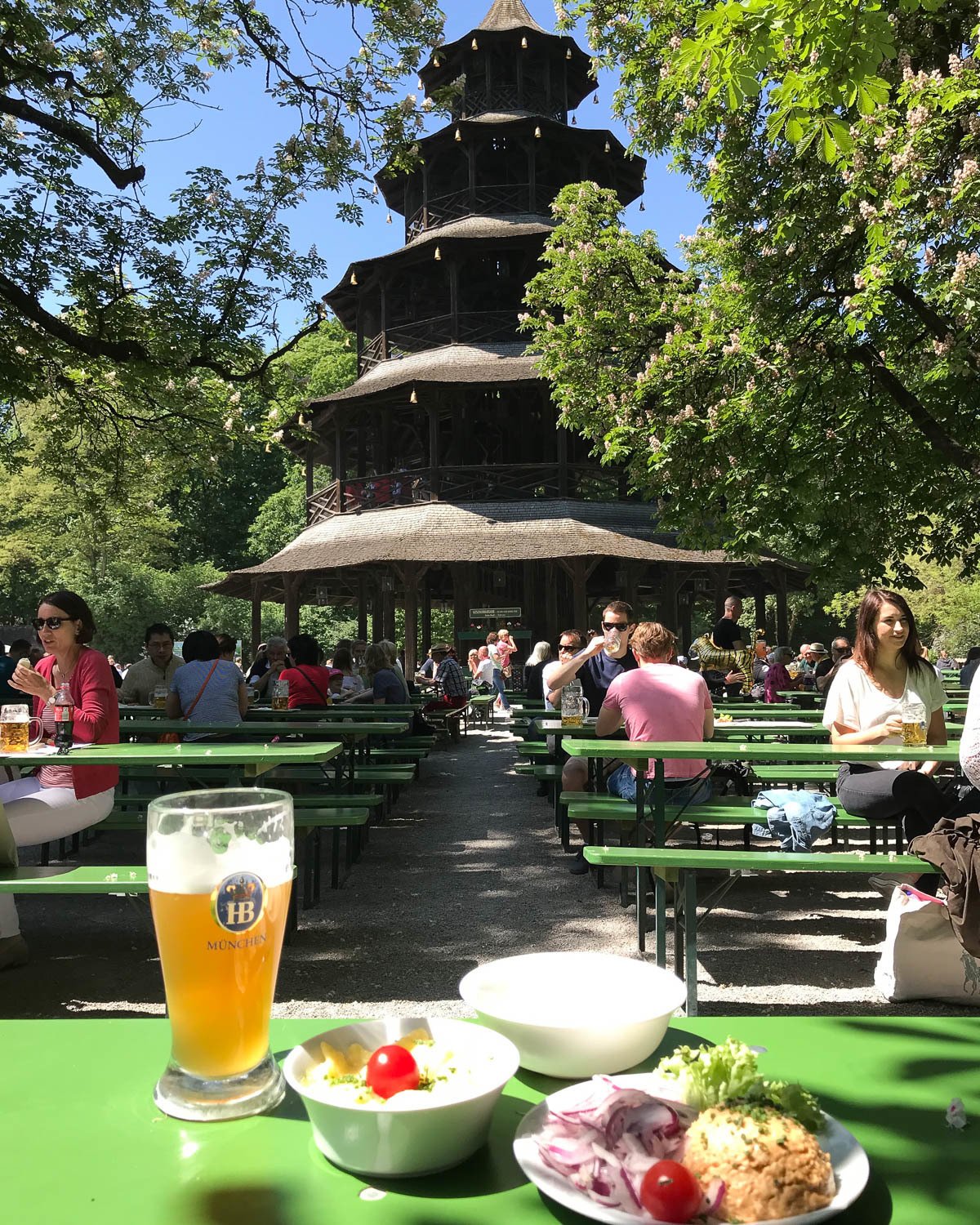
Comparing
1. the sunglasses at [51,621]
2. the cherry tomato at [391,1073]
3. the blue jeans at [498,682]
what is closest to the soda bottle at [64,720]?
the sunglasses at [51,621]

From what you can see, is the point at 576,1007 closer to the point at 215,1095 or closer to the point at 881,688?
the point at 215,1095

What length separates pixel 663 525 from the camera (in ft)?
42.0

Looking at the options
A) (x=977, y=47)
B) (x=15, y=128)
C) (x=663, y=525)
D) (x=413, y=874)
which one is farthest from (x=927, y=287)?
(x=15, y=128)

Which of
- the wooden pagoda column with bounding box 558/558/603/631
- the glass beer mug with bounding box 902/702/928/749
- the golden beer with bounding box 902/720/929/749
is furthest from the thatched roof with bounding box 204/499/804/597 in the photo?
the golden beer with bounding box 902/720/929/749

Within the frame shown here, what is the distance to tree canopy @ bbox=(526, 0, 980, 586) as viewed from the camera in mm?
8570

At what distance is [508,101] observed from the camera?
28406 millimetres

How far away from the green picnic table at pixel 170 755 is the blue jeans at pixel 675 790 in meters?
1.87

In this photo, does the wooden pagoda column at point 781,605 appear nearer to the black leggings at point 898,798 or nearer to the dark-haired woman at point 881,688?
the dark-haired woman at point 881,688

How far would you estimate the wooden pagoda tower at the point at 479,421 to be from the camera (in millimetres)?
23250

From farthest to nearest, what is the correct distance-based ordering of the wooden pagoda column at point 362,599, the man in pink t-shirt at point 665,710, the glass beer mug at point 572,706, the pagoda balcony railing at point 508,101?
the pagoda balcony railing at point 508,101, the wooden pagoda column at point 362,599, the glass beer mug at point 572,706, the man in pink t-shirt at point 665,710

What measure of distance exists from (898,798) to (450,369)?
2037 cm

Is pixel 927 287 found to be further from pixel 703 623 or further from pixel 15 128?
pixel 703 623

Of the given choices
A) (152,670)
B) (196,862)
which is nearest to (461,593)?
(152,670)

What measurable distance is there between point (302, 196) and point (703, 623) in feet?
144
